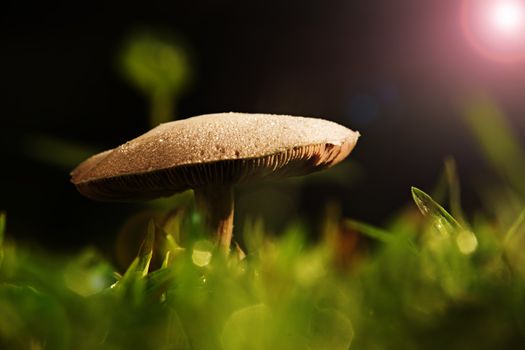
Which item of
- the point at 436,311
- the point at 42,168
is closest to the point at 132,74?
the point at 436,311

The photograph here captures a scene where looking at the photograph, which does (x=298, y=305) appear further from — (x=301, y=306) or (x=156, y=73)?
(x=156, y=73)

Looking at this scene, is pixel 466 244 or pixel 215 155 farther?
pixel 215 155

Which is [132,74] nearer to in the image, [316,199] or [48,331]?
[48,331]

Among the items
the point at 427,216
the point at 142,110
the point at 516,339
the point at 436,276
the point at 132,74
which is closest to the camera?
the point at 516,339

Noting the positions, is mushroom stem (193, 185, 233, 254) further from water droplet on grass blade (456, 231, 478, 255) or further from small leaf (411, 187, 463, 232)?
water droplet on grass blade (456, 231, 478, 255)

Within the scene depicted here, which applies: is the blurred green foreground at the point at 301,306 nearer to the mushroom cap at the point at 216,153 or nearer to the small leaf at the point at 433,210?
the small leaf at the point at 433,210

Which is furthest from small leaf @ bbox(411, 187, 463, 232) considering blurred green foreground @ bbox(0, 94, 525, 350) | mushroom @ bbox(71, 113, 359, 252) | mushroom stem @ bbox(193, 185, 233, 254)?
mushroom stem @ bbox(193, 185, 233, 254)

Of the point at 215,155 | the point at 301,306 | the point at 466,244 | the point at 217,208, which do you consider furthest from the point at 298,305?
the point at 217,208
